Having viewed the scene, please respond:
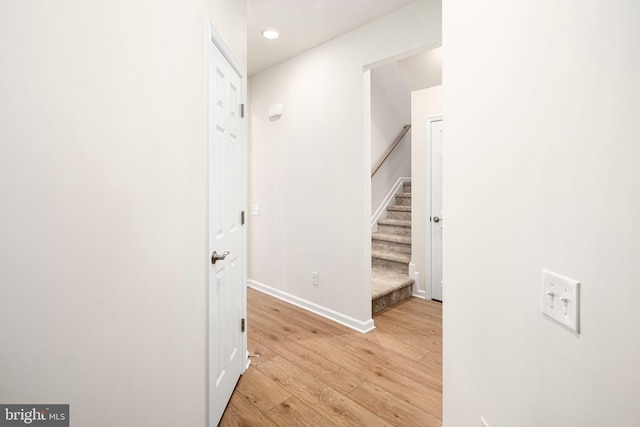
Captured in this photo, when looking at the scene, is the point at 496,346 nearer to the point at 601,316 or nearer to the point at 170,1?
the point at 601,316

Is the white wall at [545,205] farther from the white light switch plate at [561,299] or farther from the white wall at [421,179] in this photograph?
the white wall at [421,179]

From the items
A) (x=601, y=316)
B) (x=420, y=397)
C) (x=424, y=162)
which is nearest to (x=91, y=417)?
(x=601, y=316)

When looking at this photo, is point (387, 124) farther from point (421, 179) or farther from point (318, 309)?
point (318, 309)

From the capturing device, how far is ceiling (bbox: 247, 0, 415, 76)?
244cm

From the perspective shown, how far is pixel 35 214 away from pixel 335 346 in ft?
7.49

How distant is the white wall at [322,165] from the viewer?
2.73 metres

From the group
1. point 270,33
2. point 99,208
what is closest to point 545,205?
point 99,208

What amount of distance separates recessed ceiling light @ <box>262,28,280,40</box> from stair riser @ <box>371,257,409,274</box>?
2.91m

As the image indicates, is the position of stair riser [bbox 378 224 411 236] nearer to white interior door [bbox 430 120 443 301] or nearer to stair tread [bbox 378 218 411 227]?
stair tread [bbox 378 218 411 227]

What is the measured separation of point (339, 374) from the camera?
84.9 inches

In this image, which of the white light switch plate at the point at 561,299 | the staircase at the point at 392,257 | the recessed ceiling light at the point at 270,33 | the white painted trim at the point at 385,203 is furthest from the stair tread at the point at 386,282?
the recessed ceiling light at the point at 270,33

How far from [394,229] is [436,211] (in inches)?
46.5

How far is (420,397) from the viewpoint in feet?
6.27

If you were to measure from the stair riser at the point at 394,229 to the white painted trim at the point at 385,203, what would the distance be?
11cm
